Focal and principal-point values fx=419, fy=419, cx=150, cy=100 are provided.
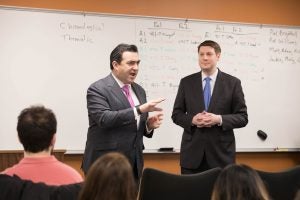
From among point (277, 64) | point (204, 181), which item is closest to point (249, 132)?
point (277, 64)

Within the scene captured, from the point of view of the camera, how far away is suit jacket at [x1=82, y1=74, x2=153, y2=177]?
2891mm

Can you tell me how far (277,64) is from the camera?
4.86 meters

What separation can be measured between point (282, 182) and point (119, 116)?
1134 millimetres

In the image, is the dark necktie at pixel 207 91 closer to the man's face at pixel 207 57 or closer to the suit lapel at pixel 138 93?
the man's face at pixel 207 57

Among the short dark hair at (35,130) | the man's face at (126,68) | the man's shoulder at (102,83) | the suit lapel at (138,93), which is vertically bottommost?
the short dark hair at (35,130)

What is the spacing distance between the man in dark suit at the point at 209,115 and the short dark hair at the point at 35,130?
167 centimetres

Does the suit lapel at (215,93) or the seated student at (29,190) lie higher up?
the suit lapel at (215,93)

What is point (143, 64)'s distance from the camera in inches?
174

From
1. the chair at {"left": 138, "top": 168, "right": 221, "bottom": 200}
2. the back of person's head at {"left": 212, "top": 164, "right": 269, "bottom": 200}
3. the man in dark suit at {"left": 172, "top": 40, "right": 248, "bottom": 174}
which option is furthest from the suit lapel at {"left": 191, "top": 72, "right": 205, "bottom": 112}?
the back of person's head at {"left": 212, "top": 164, "right": 269, "bottom": 200}

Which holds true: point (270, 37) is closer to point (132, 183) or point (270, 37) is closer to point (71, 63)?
point (71, 63)

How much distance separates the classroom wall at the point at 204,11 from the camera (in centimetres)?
423

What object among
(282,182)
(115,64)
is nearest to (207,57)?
(115,64)

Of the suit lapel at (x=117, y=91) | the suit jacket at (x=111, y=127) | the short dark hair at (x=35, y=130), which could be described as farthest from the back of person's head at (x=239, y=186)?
the suit lapel at (x=117, y=91)

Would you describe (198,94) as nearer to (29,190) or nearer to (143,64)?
(143,64)
